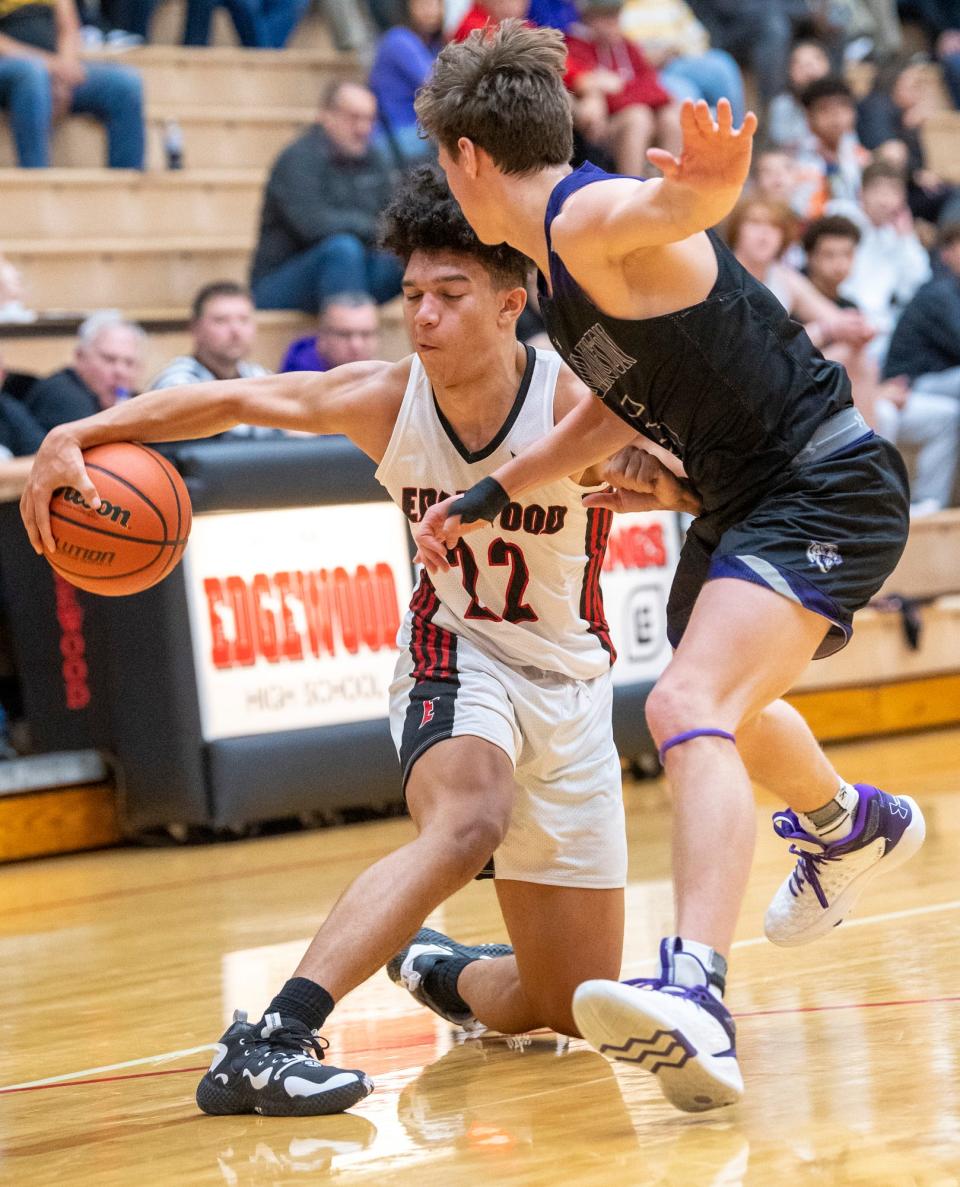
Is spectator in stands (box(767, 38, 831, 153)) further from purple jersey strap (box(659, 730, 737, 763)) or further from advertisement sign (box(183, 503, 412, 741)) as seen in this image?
purple jersey strap (box(659, 730, 737, 763))

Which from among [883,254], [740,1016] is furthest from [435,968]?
[883,254]

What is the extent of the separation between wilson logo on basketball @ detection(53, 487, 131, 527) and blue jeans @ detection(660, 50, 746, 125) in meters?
8.45

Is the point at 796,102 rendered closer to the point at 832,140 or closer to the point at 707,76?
the point at 832,140

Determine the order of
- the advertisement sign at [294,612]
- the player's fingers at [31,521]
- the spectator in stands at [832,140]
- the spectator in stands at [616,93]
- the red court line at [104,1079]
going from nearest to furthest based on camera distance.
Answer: the red court line at [104,1079], the player's fingers at [31,521], the advertisement sign at [294,612], the spectator in stands at [616,93], the spectator in stands at [832,140]

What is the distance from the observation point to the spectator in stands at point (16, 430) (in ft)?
23.7

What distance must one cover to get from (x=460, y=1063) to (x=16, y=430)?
433 cm

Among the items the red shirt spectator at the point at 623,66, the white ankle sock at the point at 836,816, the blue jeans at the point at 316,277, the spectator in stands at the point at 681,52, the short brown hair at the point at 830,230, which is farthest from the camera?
the spectator in stands at the point at 681,52

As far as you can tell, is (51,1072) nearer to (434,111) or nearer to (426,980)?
(426,980)

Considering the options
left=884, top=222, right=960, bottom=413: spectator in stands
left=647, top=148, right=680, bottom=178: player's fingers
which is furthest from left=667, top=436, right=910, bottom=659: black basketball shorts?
left=884, top=222, right=960, bottom=413: spectator in stands

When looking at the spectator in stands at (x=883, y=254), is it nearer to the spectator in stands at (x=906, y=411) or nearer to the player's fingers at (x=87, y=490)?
the spectator in stands at (x=906, y=411)

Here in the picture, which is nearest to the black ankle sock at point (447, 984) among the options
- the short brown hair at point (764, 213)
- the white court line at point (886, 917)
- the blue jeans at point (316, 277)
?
the white court line at point (886, 917)

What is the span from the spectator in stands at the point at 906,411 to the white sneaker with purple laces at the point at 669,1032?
6.76 metres

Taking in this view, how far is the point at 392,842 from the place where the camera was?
21.9ft

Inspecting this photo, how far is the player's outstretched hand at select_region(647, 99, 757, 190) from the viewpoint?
2.84 m
